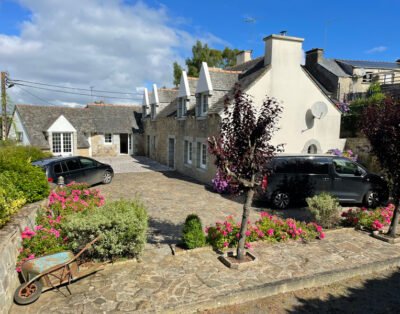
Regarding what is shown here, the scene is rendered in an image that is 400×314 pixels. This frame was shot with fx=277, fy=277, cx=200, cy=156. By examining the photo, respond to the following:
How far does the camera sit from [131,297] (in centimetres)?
482

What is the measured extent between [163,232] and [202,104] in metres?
10.2

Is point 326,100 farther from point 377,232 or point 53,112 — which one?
point 53,112

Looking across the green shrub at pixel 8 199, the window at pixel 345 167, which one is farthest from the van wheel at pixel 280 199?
the green shrub at pixel 8 199

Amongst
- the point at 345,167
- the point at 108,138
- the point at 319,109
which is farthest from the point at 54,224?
the point at 108,138

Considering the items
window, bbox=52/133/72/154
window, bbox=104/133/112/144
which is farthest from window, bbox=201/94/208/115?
window, bbox=104/133/112/144

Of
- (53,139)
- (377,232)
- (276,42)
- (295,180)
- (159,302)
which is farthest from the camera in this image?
(53,139)

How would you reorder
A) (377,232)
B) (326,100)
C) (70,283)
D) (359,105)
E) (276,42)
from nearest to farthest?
(70,283)
(377,232)
(276,42)
(326,100)
(359,105)

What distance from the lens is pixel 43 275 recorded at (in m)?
4.77

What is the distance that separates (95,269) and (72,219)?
3.85 ft

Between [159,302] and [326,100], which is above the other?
[326,100]

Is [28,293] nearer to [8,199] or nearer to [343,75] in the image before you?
[8,199]

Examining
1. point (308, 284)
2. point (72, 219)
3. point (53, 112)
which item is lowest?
point (308, 284)

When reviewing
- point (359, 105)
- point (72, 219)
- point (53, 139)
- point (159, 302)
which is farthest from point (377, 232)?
point (53, 139)

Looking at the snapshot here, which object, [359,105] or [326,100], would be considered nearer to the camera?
[326,100]
